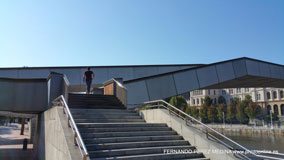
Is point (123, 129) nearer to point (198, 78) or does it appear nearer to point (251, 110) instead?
point (198, 78)

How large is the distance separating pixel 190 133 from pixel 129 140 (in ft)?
6.76

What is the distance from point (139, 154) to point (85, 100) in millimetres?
6295

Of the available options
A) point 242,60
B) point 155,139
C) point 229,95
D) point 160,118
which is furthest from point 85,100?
point 229,95

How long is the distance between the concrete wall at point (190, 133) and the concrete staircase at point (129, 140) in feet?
0.60

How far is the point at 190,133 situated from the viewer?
773 centimetres

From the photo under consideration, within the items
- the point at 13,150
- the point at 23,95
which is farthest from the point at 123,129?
the point at 13,150

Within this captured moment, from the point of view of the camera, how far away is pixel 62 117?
745cm

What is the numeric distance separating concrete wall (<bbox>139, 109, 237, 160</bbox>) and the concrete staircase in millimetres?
183

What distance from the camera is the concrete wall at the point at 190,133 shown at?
6.79 meters

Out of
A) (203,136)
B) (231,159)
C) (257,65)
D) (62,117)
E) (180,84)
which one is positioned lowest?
(231,159)

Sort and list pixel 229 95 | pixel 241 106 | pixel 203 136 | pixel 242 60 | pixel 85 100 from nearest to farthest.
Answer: pixel 203 136 < pixel 85 100 < pixel 242 60 < pixel 241 106 < pixel 229 95

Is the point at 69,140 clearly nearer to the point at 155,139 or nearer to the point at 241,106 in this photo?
the point at 155,139

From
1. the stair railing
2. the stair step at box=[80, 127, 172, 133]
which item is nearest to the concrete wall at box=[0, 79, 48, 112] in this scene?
the stair railing

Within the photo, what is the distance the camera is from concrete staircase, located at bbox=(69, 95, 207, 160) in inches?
252
